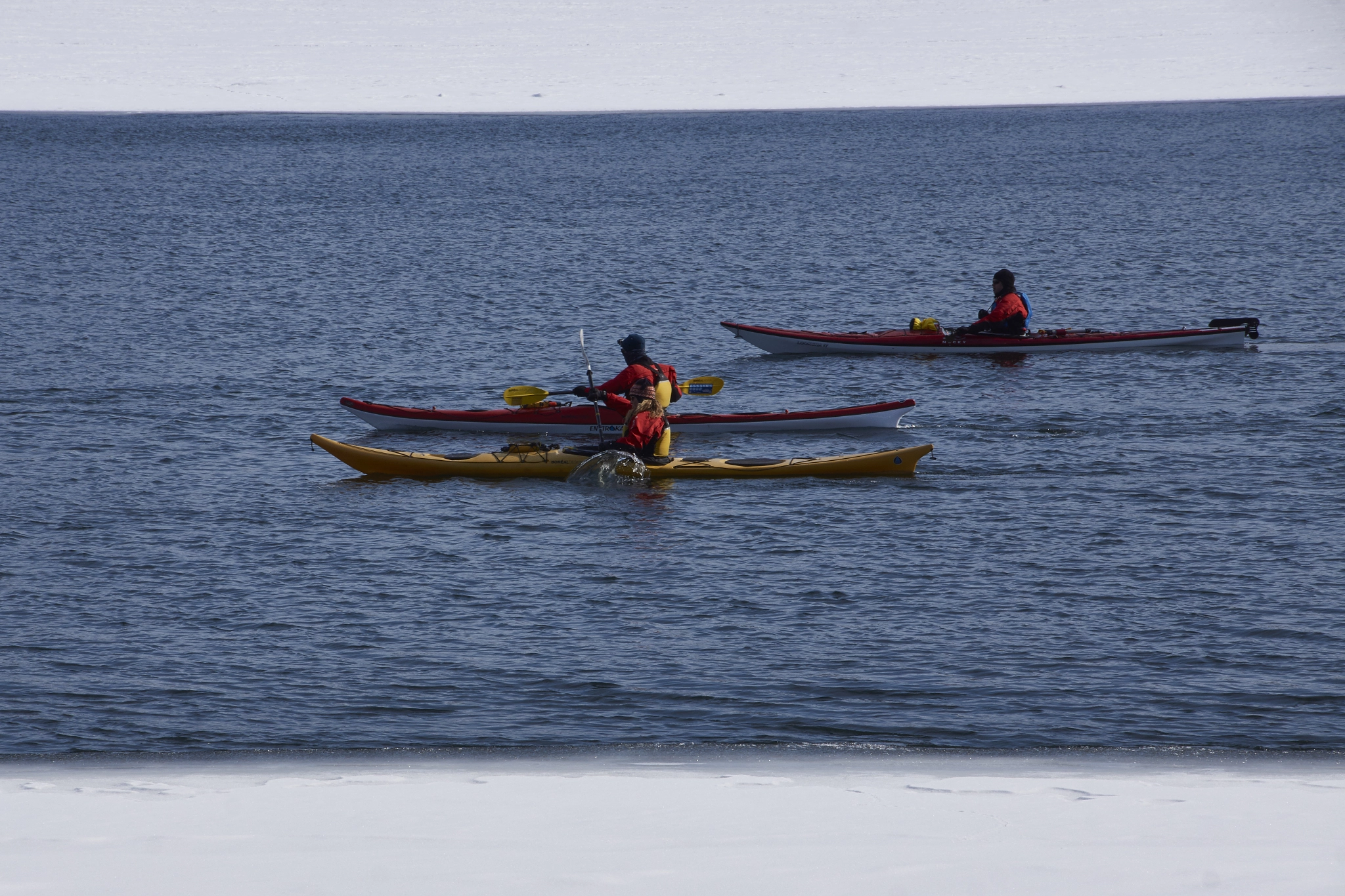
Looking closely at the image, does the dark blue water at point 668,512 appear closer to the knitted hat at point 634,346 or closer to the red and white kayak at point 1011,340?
the red and white kayak at point 1011,340

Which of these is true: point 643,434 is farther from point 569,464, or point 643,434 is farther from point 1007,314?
point 1007,314

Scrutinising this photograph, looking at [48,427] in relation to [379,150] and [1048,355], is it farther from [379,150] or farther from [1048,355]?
[379,150]

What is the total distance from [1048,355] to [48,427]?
43.7ft

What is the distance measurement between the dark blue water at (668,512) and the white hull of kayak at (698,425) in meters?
0.18

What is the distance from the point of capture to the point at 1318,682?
968 centimetres

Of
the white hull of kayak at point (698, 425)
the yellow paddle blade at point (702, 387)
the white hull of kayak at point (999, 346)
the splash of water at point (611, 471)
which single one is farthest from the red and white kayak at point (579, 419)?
the white hull of kayak at point (999, 346)

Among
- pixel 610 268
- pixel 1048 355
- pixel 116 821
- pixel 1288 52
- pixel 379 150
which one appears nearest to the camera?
pixel 116 821

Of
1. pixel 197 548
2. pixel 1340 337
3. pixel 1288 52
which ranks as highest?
pixel 1288 52

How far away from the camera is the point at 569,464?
49.2ft

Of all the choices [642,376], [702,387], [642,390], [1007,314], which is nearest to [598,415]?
[642,376]

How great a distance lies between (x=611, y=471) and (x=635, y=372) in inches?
39.7

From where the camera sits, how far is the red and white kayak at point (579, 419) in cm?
1653

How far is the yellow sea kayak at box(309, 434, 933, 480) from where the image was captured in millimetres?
14883

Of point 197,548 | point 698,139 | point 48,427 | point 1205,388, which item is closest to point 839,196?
point 698,139
